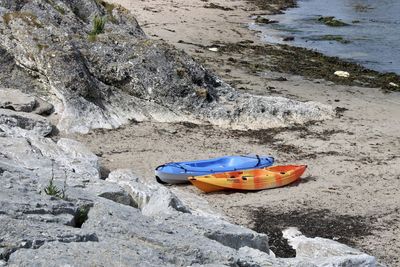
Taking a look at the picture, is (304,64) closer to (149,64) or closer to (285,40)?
(285,40)

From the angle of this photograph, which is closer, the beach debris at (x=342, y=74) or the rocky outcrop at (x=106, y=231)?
the rocky outcrop at (x=106, y=231)

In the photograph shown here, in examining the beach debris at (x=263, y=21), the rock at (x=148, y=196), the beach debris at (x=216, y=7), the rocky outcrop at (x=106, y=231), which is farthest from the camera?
the beach debris at (x=216, y=7)

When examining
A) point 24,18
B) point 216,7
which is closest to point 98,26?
point 24,18

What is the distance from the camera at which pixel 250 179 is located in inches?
462

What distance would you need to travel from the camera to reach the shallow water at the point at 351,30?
2645cm

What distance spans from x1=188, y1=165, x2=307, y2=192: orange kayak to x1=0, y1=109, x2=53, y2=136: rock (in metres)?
3.23

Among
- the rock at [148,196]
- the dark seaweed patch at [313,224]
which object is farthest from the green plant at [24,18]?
the dark seaweed patch at [313,224]

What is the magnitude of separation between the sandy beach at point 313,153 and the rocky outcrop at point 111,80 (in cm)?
53

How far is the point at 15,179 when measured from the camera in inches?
288

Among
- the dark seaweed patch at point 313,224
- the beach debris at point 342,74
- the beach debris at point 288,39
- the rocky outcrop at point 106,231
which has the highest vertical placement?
the rocky outcrop at point 106,231

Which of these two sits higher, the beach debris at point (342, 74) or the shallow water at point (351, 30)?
the beach debris at point (342, 74)

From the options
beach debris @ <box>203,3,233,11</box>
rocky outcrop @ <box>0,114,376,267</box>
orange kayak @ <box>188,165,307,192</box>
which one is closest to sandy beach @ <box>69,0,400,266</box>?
orange kayak @ <box>188,165,307,192</box>

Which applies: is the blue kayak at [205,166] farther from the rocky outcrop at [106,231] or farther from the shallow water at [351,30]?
the shallow water at [351,30]

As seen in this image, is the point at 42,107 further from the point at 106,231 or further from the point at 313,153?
the point at 106,231
